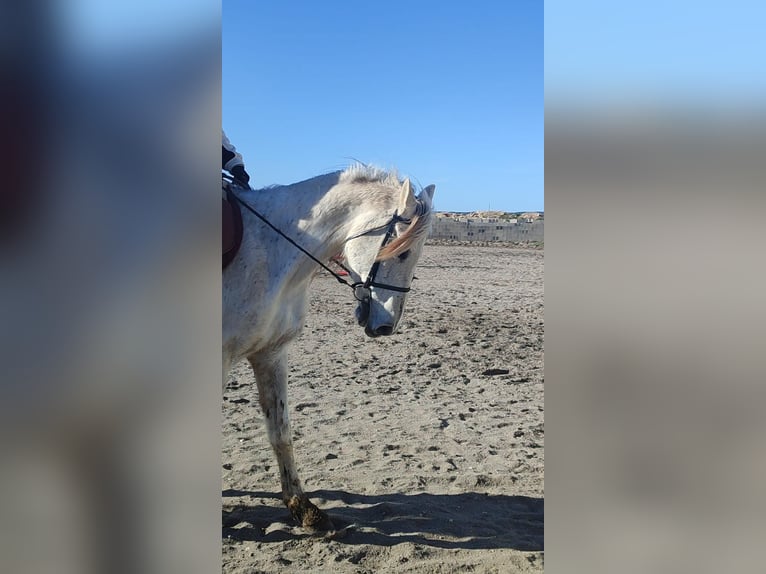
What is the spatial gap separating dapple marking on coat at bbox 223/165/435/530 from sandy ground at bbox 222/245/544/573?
324 mm

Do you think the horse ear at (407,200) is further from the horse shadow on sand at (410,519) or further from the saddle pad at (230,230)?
the horse shadow on sand at (410,519)

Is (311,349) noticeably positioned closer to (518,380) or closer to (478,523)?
(518,380)

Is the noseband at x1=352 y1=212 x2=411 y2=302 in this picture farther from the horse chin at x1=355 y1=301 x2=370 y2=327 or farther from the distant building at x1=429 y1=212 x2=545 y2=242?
the distant building at x1=429 y1=212 x2=545 y2=242

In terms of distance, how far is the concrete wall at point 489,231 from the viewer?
85.6 feet

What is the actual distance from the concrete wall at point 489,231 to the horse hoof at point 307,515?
910 inches

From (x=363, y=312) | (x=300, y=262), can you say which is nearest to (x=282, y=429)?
(x=363, y=312)

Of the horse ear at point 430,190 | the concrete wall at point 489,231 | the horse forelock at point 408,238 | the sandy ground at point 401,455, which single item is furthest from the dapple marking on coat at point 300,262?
the concrete wall at point 489,231

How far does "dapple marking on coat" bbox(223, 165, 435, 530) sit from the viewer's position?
264 centimetres

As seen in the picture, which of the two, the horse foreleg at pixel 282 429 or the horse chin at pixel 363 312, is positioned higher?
the horse chin at pixel 363 312

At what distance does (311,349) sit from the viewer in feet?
23.1
